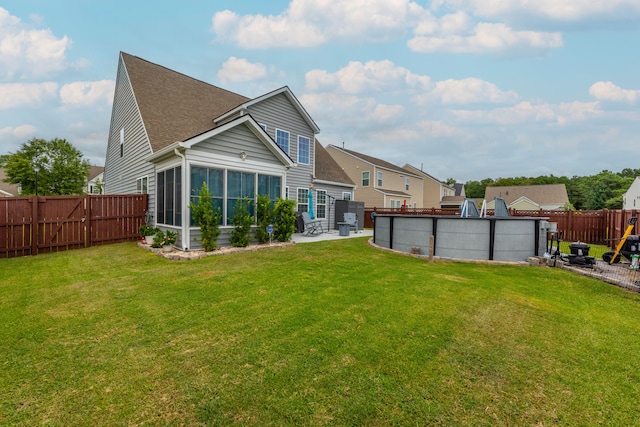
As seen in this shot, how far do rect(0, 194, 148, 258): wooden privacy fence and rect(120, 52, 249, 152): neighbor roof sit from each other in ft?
7.84

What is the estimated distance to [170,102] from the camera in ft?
39.3

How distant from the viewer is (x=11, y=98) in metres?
18.5

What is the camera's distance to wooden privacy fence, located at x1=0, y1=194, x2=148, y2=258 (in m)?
7.35

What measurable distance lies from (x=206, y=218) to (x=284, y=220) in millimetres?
2679

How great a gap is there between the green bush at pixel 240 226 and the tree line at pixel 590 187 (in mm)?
50194

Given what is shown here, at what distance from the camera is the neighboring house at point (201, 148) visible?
313 inches

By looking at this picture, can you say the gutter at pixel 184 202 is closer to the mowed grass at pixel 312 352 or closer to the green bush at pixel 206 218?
the green bush at pixel 206 218

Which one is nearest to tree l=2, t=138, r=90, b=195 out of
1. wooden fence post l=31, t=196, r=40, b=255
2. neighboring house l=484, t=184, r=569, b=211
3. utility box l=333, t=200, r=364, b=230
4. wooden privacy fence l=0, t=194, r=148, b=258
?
wooden privacy fence l=0, t=194, r=148, b=258

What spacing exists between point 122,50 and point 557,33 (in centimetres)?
1835

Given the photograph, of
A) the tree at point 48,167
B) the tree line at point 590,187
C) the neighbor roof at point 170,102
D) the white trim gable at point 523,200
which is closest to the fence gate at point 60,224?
the neighbor roof at point 170,102

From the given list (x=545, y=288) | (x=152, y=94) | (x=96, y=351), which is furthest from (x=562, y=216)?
(x=152, y=94)

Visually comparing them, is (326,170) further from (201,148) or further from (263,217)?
(201,148)

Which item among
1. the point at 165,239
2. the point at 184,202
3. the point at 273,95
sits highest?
the point at 273,95

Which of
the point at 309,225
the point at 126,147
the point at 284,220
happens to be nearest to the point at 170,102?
the point at 126,147
